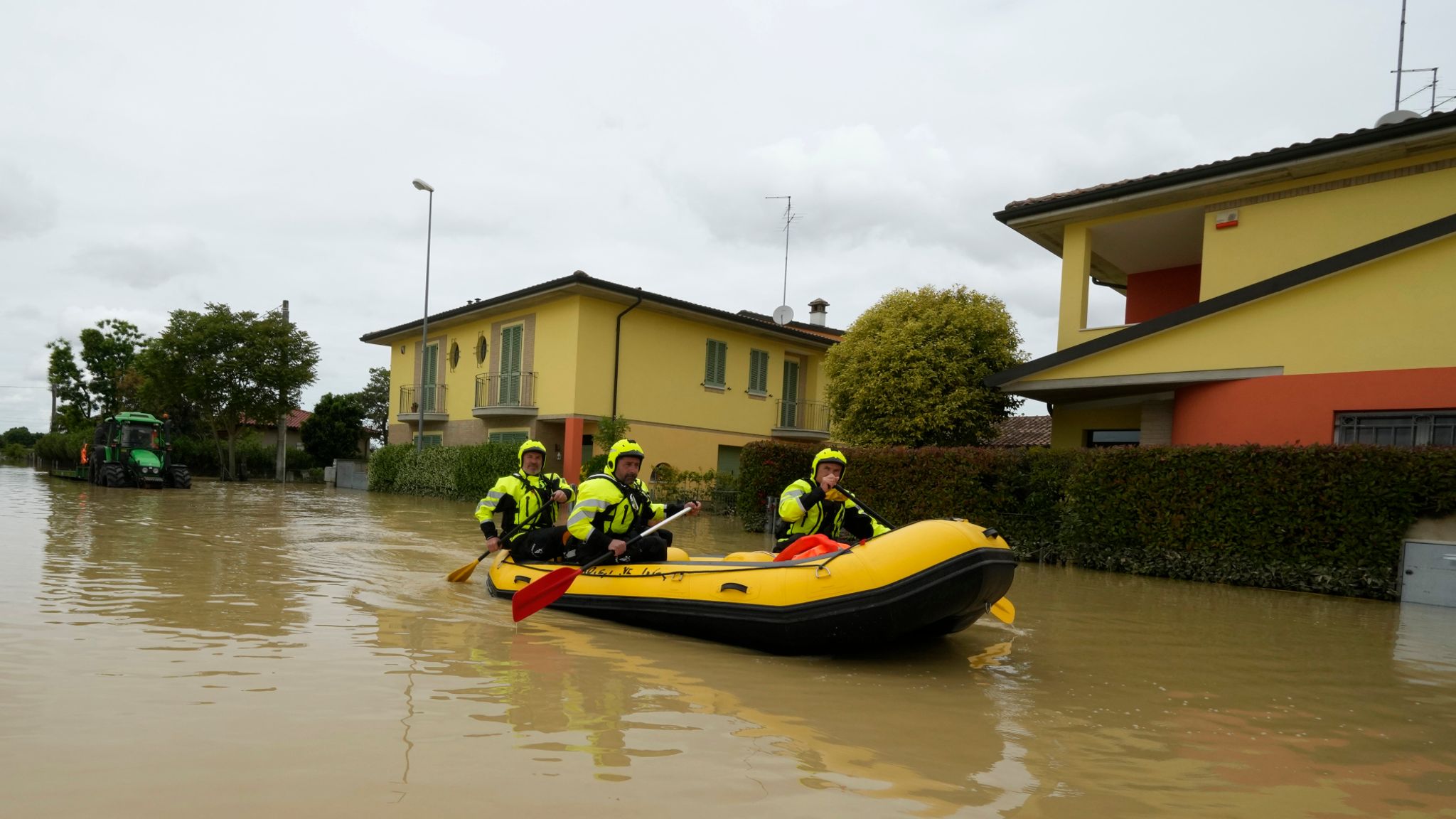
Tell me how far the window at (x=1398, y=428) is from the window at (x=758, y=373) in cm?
1868

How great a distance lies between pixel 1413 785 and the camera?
4.27 meters

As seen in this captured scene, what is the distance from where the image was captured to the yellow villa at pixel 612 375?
82.0 ft

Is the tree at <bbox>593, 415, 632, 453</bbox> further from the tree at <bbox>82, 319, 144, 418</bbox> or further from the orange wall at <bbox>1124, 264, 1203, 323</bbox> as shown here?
the tree at <bbox>82, 319, 144, 418</bbox>

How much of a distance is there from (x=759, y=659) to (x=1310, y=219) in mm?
11843

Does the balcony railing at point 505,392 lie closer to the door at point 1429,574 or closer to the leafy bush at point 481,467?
the leafy bush at point 481,467

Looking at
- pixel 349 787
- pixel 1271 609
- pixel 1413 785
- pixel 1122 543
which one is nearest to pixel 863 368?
pixel 1122 543

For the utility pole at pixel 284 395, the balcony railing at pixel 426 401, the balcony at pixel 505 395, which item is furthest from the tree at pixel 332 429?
the balcony at pixel 505 395

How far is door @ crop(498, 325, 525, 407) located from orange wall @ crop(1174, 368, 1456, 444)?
1811cm

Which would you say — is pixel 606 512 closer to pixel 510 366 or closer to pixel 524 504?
pixel 524 504

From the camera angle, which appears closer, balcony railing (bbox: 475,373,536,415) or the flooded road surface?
the flooded road surface

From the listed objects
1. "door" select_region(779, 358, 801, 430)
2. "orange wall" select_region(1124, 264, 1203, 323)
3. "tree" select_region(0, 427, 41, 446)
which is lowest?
"tree" select_region(0, 427, 41, 446)

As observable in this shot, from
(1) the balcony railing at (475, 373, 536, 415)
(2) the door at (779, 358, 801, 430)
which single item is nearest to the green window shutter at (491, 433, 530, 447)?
(1) the balcony railing at (475, 373, 536, 415)

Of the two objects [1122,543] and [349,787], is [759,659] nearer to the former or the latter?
[349,787]

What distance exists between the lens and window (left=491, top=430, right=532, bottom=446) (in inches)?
1037
